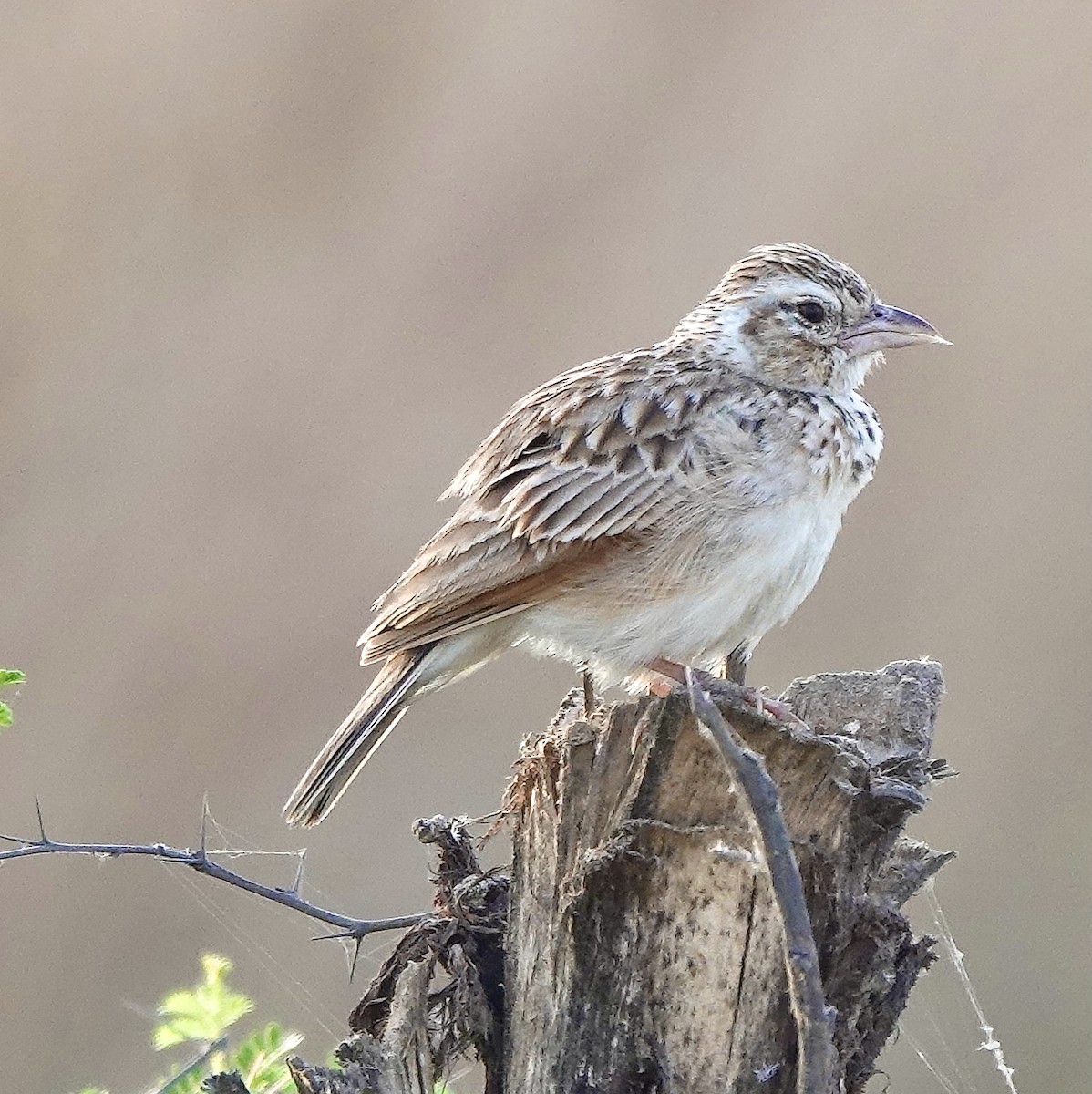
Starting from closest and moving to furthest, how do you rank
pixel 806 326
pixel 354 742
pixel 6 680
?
pixel 6 680 → pixel 354 742 → pixel 806 326

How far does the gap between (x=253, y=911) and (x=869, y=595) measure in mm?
2884

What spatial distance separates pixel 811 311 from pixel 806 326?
0.04 metres

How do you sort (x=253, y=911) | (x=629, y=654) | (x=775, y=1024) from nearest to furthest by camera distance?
(x=775, y=1024) → (x=629, y=654) → (x=253, y=911)

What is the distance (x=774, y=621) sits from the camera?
3922 mm

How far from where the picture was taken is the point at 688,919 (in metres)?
2.80

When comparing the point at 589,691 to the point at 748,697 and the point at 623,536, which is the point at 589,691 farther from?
the point at 748,697

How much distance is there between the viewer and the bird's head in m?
4.19

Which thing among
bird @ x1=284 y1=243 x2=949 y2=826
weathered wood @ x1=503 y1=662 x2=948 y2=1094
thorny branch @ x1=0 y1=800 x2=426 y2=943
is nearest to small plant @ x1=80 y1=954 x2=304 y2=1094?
thorny branch @ x1=0 y1=800 x2=426 y2=943

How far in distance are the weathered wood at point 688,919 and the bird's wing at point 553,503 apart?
82cm

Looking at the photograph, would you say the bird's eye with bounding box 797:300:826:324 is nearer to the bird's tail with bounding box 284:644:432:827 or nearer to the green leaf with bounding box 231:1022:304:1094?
the bird's tail with bounding box 284:644:432:827

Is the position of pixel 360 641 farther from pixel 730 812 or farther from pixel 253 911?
pixel 253 911

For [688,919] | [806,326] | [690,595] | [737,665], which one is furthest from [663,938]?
[806,326]

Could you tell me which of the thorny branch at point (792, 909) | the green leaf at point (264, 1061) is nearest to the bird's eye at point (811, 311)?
the green leaf at point (264, 1061)

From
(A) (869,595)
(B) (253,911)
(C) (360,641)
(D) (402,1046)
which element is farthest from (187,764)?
(D) (402,1046)
